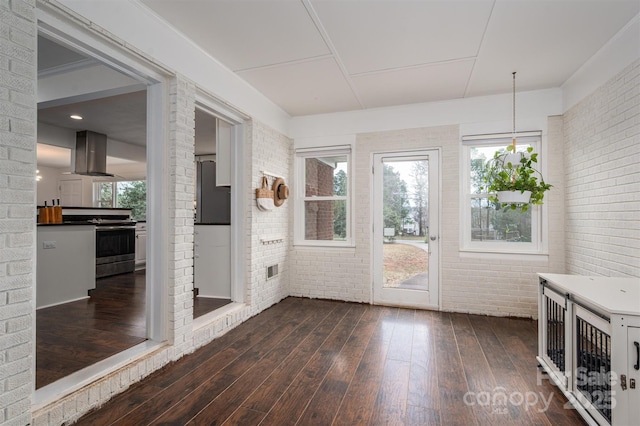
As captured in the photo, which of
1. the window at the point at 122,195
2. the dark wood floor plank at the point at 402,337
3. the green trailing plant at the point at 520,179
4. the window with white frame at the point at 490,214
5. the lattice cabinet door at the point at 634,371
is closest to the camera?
the lattice cabinet door at the point at 634,371

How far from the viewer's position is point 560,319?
2182 millimetres

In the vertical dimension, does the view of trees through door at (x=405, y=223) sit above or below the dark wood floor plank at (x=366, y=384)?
above

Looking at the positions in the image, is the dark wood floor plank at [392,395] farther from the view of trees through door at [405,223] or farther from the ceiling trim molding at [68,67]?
the ceiling trim molding at [68,67]

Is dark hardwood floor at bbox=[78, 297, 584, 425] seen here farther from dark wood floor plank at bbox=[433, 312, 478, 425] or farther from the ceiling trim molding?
the ceiling trim molding

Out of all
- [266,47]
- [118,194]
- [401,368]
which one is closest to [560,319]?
[401,368]

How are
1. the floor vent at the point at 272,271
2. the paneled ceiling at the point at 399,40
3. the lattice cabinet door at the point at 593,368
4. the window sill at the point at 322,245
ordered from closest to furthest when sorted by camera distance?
the lattice cabinet door at the point at 593,368 < the paneled ceiling at the point at 399,40 < the floor vent at the point at 272,271 < the window sill at the point at 322,245

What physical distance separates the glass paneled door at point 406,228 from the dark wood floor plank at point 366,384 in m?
0.94

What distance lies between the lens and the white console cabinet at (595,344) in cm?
152

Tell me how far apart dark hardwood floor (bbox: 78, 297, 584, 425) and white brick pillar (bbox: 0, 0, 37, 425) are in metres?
0.46

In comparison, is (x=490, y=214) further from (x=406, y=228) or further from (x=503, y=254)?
(x=406, y=228)

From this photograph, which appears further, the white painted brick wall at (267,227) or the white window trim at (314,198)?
the white window trim at (314,198)

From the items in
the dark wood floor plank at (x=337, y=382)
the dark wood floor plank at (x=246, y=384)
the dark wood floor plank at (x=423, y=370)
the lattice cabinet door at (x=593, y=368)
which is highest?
the lattice cabinet door at (x=593, y=368)

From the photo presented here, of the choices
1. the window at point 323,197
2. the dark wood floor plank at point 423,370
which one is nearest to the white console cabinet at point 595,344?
the dark wood floor plank at point 423,370

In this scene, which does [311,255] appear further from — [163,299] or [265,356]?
[163,299]
